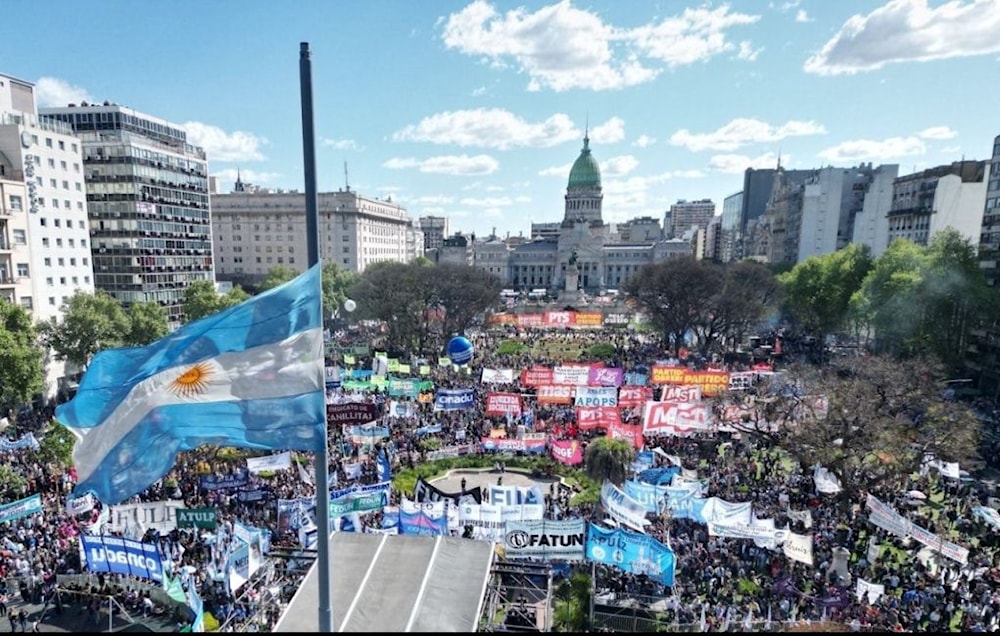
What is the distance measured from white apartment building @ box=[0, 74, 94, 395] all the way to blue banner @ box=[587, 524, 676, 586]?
46.1m

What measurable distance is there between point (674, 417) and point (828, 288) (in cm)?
4190

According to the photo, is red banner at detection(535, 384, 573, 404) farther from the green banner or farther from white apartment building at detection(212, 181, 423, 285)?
white apartment building at detection(212, 181, 423, 285)

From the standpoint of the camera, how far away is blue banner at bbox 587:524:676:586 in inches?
659

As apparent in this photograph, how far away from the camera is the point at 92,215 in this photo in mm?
60344

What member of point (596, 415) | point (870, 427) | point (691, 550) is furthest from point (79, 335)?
point (870, 427)

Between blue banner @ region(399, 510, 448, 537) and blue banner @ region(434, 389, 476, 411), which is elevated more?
blue banner @ region(434, 389, 476, 411)

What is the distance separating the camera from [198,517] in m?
19.0

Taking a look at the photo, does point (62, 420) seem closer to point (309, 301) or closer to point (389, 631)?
point (309, 301)

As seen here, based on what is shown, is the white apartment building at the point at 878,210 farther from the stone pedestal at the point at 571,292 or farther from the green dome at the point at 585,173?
the green dome at the point at 585,173

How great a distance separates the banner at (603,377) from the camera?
3681 cm

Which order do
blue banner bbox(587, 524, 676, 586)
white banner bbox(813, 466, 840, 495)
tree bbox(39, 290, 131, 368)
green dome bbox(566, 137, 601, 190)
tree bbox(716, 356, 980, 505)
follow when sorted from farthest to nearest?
green dome bbox(566, 137, 601, 190) < tree bbox(39, 290, 131, 368) < white banner bbox(813, 466, 840, 495) < tree bbox(716, 356, 980, 505) < blue banner bbox(587, 524, 676, 586)

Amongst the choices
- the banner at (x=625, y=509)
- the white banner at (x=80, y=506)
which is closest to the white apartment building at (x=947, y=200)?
the banner at (x=625, y=509)

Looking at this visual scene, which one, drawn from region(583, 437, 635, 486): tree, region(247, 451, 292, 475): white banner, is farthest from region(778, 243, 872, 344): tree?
region(247, 451, 292, 475): white banner

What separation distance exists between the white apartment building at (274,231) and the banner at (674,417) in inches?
3547
